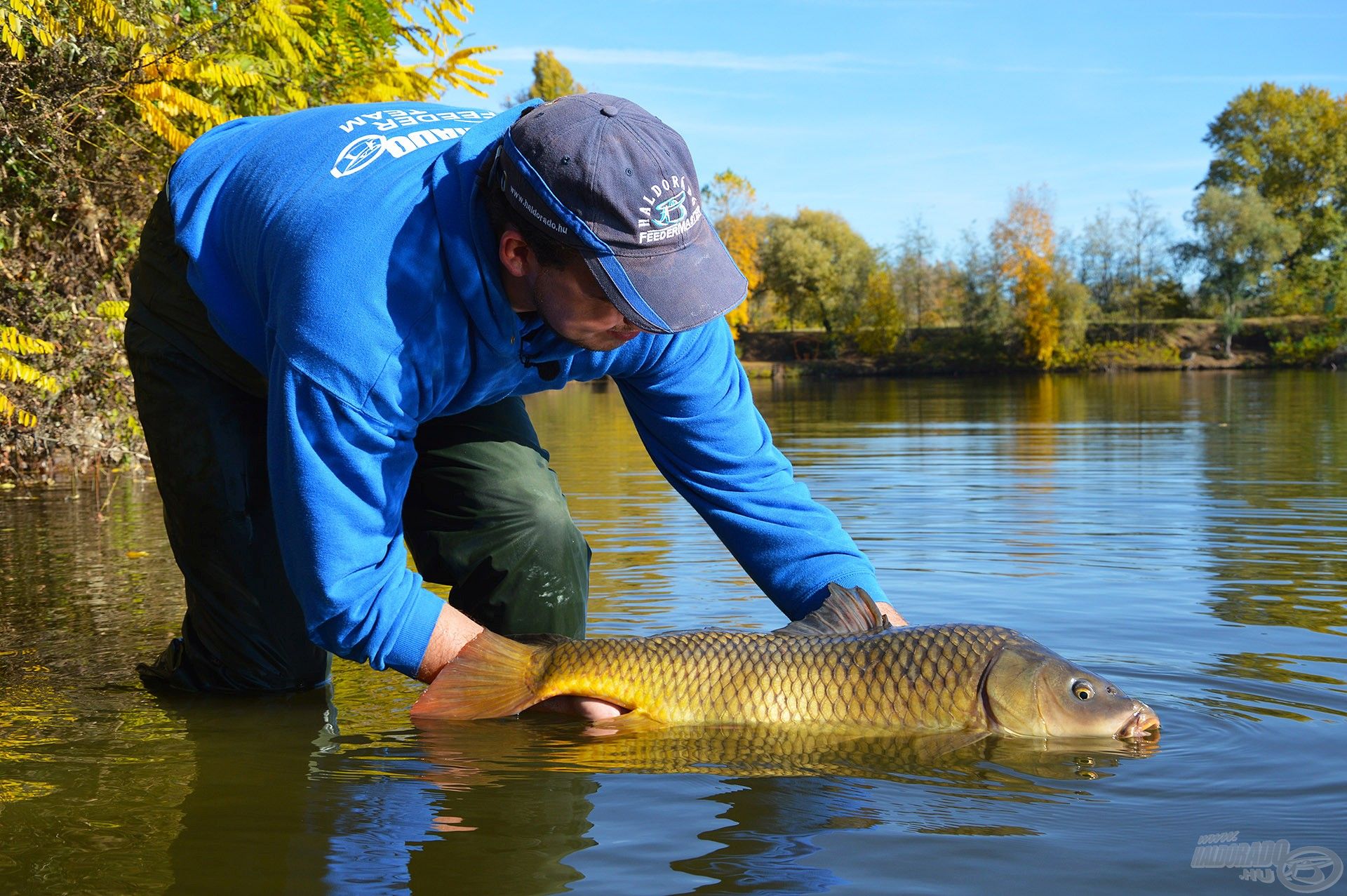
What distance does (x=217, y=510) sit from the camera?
389 centimetres

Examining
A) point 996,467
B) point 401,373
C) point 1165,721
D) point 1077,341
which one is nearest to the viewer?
point 401,373

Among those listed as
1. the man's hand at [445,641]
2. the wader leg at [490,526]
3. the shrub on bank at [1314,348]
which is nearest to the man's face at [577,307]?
the man's hand at [445,641]

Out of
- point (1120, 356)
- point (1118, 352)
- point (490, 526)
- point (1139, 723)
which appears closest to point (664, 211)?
point (490, 526)

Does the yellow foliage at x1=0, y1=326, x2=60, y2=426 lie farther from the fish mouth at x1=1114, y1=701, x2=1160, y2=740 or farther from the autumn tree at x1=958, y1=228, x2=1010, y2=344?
the autumn tree at x1=958, y1=228, x2=1010, y2=344

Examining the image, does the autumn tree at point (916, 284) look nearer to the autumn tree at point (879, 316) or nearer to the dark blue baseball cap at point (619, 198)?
the autumn tree at point (879, 316)

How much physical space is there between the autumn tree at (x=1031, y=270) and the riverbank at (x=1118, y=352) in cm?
113

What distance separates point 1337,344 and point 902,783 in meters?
58.9

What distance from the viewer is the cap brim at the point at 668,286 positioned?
280cm

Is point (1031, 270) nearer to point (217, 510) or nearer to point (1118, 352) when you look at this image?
point (1118, 352)

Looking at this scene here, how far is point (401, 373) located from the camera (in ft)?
9.75

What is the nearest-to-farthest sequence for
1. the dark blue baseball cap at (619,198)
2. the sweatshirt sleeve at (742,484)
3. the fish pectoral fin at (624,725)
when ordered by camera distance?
the dark blue baseball cap at (619,198) → the fish pectoral fin at (624,725) → the sweatshirt sleeve at (742,484)

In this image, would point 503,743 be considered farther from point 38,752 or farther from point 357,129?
point 357,129

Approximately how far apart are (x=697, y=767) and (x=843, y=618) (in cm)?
61

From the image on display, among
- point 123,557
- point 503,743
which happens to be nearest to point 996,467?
point 123,557
